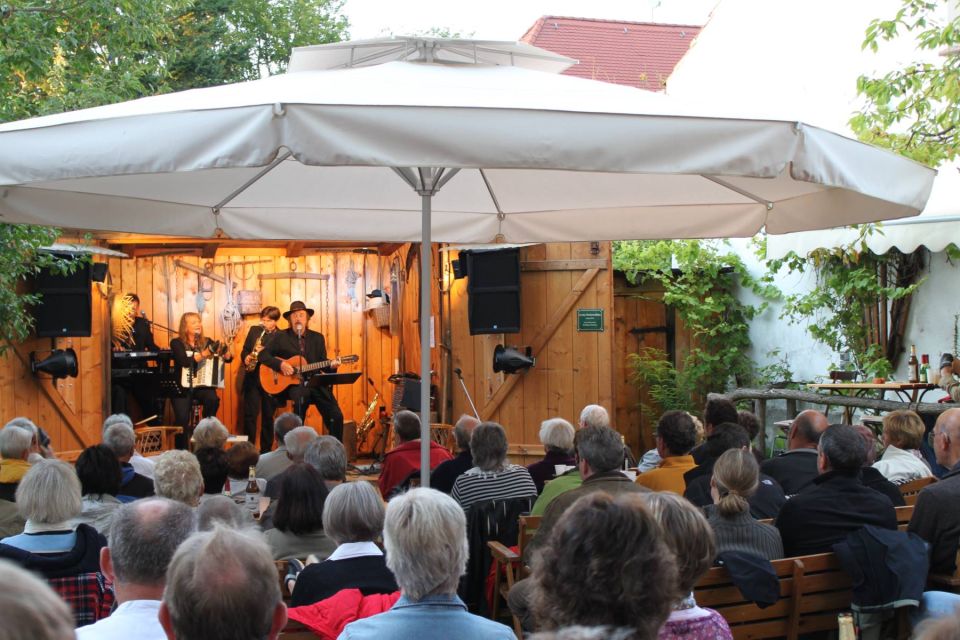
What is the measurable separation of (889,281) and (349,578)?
26.5 ft

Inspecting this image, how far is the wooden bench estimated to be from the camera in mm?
3598

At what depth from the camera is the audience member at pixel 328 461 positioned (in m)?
4.89

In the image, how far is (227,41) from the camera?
2227 centimetres

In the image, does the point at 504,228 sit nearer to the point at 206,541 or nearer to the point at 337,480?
the point at 337,480

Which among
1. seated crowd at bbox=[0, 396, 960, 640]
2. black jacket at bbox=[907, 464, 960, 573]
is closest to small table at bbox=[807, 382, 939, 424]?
seated crowd at bbox=[0, 396, 960, 640]

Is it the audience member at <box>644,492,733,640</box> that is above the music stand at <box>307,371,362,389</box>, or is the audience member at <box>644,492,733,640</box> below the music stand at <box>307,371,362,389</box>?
below

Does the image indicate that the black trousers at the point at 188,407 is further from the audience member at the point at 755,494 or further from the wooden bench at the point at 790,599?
the wooden bench at the point at 790,599

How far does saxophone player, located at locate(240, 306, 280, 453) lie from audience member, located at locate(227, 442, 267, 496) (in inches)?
257

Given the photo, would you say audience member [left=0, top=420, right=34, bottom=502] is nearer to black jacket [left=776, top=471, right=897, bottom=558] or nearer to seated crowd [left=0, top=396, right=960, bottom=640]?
seated crowd [left=0, top=396, right=960, bottom=640]

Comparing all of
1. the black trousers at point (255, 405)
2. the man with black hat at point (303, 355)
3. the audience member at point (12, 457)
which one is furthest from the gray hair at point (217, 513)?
the black trousers at point (255, 405)

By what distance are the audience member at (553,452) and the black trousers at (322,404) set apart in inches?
250

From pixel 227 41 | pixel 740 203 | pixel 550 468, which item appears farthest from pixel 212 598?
pixel 227 41

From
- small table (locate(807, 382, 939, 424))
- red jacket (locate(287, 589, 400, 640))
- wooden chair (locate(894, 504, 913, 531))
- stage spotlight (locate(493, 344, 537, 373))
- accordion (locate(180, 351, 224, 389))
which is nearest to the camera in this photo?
red jacket (locate(287, 589, 400, 640))

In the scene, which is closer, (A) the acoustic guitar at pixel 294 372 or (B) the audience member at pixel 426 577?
(B) the audience member at pixel 426 577
